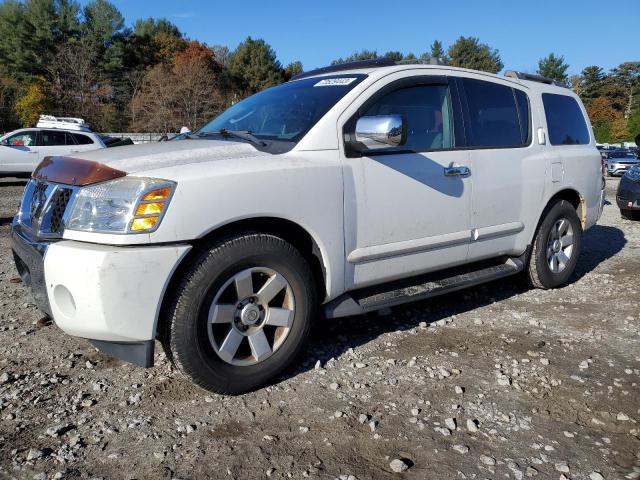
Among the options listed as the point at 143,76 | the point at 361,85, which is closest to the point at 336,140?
the point at 361,85

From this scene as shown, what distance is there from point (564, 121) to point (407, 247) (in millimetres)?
→ 2567

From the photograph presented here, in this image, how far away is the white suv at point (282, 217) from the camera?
8.11ft

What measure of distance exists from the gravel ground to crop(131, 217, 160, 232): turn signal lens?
0.95 m

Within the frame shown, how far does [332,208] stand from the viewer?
9.85ft

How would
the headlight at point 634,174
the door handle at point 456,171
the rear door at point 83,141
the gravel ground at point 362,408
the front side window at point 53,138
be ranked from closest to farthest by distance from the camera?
the gravel ground at point 362,408, the door handle at point 456,171, the headlight at point 634,174, the front side window at point 53,138, the rear door at point 83,141

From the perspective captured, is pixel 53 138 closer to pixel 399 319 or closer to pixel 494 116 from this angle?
pixel 399 319

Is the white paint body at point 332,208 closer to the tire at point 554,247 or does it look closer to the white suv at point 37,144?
the tire at point 554,247

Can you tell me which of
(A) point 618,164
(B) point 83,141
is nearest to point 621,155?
(A) point 618,164

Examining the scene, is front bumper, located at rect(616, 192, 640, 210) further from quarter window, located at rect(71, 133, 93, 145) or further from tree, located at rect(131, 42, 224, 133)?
tree, located at rect(131, 42, 224, 133)

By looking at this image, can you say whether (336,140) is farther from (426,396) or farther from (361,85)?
(426,396)

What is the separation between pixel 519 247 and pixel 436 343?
1296 mm

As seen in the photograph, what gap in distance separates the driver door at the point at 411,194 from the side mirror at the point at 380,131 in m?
0.09

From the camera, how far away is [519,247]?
14.3 ft

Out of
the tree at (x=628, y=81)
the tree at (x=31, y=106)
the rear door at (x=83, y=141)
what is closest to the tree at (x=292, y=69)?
the tree at (x=31, y=106)
